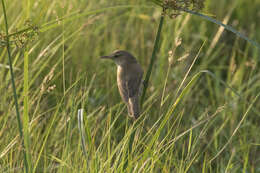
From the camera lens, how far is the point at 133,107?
2.58 meters

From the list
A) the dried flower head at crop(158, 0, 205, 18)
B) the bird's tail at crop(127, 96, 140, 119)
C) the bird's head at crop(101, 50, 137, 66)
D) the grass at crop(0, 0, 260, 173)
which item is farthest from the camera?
the bird's head at crop(101, 50, 137, 66)

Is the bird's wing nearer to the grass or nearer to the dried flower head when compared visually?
the grass

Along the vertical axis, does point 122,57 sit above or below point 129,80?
above

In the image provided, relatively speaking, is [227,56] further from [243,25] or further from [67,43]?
[67,43]

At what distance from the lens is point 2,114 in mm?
2668

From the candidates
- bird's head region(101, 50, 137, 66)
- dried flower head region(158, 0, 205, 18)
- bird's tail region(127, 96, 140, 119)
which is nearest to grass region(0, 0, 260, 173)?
bird's tail region(127, 96, 140, 119)

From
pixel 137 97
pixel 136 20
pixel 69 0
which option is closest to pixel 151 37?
pixel 136 20

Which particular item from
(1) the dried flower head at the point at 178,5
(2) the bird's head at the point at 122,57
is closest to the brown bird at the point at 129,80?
(2) the bird's head at the point at 122,57

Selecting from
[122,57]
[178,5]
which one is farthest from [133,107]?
[178,5]

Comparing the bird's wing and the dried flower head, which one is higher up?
the dried flower head

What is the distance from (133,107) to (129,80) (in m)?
0.39

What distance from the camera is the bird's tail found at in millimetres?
2535

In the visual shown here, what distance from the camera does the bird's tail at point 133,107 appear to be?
2535 millimetres

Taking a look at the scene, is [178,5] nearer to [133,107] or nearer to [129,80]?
[133,107]
